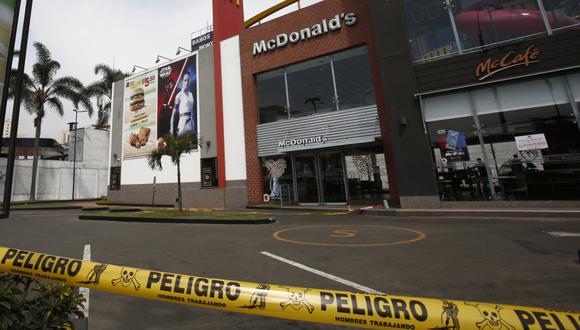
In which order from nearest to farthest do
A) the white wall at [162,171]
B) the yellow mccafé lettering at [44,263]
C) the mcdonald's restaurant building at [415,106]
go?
the yellow mccafé lettering at [44,263] < the mcdonald's restaurant building at [415,106] < the white wall at [162,171]

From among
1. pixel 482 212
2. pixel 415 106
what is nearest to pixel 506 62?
pixel 415 106

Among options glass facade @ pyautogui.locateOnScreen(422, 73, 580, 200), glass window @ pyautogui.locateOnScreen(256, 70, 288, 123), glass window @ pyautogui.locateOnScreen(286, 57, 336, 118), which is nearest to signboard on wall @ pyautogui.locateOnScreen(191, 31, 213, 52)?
glass window @ pyautogui.locateOnScreen(256, 70, 288, 123)

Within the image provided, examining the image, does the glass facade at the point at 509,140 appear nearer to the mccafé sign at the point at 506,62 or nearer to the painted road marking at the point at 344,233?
the mccafé sign at the point at 506,62

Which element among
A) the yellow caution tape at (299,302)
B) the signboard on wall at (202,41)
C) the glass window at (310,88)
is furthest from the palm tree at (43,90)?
the yellow caution tape at (299,302)

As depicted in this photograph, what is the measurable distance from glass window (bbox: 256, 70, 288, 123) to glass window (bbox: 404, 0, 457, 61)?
8.17m

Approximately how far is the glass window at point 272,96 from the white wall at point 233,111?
59.2 inches

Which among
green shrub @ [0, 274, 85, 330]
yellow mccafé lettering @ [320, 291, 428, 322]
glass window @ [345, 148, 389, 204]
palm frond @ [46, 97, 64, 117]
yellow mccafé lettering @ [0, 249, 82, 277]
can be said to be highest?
palm frond @ [46, 97, 64, 117]

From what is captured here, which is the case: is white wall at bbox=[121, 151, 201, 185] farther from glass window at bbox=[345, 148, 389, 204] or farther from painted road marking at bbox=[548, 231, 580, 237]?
painted road marking at bbox=[548, 231, 580, 237]

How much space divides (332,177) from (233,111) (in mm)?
8809

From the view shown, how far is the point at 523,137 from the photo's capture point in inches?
424

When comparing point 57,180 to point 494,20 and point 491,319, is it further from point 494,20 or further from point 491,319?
point 494,20

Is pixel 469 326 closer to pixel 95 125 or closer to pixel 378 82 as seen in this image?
pixel 378 82

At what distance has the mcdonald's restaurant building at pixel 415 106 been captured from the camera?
1066 centimetres

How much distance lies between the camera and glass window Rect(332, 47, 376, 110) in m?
15.4
